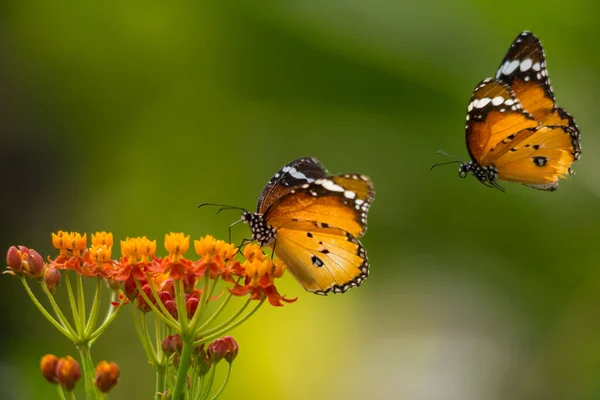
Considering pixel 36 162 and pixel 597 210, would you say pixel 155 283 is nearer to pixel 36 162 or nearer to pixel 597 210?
pixel 597 210

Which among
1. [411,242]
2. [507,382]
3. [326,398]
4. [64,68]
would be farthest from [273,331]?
[64,68]

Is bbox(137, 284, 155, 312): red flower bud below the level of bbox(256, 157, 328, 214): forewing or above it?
below

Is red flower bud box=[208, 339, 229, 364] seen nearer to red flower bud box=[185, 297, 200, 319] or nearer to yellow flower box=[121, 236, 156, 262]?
red flower bud box=[185, 297, 200, 319]

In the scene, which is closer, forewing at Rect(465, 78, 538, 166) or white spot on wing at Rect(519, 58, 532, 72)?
forewing at Rect(465, 78, 538, 166)

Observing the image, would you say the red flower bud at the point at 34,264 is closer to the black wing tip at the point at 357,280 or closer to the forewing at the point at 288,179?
the forewing at the point at 288,179

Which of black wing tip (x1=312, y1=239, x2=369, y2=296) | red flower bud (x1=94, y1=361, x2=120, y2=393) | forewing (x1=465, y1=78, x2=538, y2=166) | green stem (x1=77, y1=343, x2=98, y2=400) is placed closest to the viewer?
red flower bud (x1=94, y1=361, x2=120, y2=393)

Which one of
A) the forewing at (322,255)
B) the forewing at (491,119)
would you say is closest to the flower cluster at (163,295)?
the forewing at (322,255)

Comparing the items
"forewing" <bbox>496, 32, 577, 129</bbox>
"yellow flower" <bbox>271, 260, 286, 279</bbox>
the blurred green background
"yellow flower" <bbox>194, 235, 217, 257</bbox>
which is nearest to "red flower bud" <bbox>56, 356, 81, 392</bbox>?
"yellow flower" <bbox>194, 235, 217, 257</bbox>
